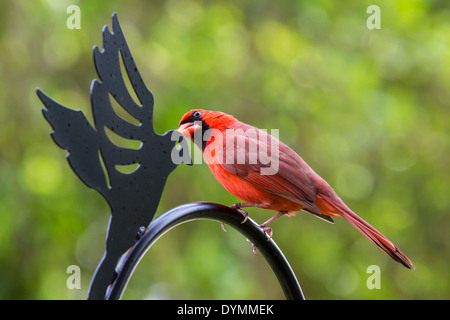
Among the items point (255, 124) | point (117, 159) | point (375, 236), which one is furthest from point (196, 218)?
point (255, 124)

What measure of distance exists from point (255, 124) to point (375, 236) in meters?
2.51

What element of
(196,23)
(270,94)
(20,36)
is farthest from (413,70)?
(20,36)

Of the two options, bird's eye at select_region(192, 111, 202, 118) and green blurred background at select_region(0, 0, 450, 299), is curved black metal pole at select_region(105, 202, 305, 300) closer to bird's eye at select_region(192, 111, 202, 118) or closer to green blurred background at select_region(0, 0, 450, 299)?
bird's eye at select_region(192, 111, 202, 118)

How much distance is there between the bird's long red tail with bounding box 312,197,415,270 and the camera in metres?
1.90

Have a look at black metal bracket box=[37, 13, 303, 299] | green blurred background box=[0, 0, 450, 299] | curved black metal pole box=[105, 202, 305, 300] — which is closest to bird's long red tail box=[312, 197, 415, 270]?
curved black metal pole box=[105, 202, 305, 300]

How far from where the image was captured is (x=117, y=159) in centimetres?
127

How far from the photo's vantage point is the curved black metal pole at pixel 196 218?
1251 mm

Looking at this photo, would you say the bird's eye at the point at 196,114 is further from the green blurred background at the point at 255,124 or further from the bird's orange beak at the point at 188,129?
the green blurred background at the point at 255,124

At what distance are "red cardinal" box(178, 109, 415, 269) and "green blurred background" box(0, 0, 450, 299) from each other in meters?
1.74

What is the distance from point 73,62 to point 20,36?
41 centimetres
